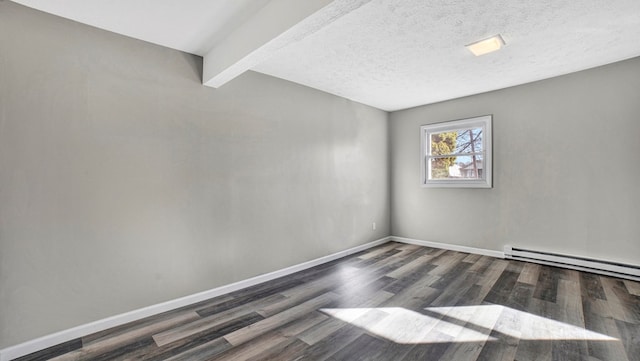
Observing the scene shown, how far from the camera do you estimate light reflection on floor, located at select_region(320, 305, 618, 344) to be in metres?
2.16

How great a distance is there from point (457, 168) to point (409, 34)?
295cm

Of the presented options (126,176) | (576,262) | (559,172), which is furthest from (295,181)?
(576,262)

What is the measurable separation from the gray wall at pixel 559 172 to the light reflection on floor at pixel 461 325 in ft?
6.38

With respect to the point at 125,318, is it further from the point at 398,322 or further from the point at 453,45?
the point at 453,45

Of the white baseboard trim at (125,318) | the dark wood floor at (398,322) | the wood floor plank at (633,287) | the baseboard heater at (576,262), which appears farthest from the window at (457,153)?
the white baseboard trim at (125,318)

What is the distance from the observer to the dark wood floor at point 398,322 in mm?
1987

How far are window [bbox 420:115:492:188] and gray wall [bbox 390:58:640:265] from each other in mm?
132

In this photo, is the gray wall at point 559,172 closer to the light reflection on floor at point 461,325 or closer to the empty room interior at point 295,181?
the empty room interior at point 295,181

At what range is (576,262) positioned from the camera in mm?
3617

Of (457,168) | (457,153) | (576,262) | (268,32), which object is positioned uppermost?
(268,32)

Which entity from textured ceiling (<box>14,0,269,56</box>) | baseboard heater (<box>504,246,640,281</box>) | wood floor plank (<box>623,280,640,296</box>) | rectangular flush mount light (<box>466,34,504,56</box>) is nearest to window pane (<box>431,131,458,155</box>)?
baseboard heater (<box>504,246,640,281</box>)

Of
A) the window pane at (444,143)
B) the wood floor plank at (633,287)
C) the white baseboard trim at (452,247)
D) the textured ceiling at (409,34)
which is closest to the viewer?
the textured ceiling at (409,34)

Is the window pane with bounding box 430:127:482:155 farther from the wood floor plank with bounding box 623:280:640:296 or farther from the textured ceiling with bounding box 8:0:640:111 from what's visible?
the wood floor plank with bounding box 623:280:640:296

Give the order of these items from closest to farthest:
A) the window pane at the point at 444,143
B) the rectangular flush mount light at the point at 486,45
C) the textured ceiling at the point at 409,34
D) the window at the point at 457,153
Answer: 1. the textured ceiling at the point at 409,34
2. the rectangular flush mount light at the point at 486,45
3. the window at the point at 457,153
4. the window pane at the point at 444,143
